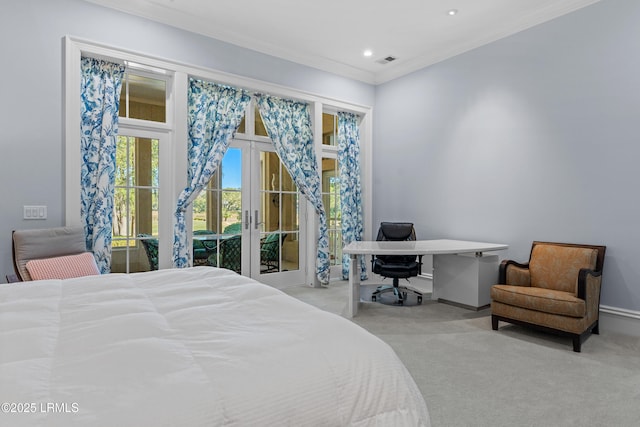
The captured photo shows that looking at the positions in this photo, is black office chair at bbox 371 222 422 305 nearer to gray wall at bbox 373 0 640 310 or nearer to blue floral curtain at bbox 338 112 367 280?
gray wall at bbox 373 0 640 310

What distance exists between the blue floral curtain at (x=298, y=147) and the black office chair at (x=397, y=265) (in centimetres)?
91

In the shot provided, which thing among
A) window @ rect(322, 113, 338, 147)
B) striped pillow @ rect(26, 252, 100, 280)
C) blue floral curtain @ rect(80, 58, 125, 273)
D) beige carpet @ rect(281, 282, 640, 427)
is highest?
window @ rect(322, 113, 338, 147)

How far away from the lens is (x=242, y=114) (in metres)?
4.64

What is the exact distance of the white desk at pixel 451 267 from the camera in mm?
3737

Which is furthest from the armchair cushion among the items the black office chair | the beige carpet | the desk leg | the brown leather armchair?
the desk leg

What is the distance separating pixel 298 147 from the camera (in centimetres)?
516

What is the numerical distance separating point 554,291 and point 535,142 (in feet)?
5.47

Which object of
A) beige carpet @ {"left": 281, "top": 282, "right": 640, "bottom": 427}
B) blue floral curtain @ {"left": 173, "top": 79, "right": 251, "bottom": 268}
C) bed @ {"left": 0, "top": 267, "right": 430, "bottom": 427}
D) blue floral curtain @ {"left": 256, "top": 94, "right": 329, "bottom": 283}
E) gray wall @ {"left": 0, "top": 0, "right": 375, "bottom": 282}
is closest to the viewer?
bed @ {"left": 0, "top": 267, "right": 430, "bottom": 427}

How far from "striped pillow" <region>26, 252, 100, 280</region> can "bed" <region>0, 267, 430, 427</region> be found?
160 cm

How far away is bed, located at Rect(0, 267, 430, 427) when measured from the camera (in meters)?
0.82

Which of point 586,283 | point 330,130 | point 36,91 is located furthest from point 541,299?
point 36,91

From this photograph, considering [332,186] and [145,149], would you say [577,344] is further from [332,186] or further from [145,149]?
[145,149]

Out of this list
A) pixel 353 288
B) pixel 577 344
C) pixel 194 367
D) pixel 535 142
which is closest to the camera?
pixel 194 367

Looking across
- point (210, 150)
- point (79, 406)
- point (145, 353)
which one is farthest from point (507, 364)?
point (210, 150)
